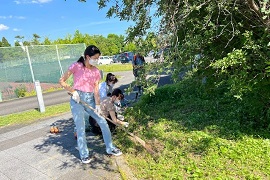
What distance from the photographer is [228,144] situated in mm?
3439

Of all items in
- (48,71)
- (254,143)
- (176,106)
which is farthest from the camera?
(48,71)

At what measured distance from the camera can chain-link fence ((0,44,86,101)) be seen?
41.9 feet

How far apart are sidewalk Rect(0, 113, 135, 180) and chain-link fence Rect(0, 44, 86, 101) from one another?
7.96 meters

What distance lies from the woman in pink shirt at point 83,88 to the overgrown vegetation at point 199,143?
2.33ft

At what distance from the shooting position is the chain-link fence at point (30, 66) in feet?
41.9

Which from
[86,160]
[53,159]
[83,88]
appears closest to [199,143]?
[86,160]

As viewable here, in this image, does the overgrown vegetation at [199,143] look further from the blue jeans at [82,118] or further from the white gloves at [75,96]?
the white gloves at [75,96]

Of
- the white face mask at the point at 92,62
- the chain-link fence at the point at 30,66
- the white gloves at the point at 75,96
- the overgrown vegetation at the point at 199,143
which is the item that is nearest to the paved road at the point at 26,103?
the chain-link fence at the point at 30,66

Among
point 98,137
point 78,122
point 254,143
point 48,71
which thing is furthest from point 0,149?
point 48,71

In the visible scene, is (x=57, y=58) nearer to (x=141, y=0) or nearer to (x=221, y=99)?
(x=221, y=99)

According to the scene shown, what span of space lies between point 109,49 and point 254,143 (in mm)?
46010

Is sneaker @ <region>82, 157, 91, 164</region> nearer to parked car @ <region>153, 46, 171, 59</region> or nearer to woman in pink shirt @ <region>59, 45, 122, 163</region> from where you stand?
woman in pink shirt @ <region>59, 45, 122, 163</region>

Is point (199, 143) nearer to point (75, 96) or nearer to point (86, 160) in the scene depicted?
point (86, 160)

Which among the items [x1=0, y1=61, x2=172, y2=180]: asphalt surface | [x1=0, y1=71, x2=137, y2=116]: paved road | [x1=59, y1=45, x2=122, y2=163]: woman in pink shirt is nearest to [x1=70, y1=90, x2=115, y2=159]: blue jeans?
[x1=59, y1=45, x2=122, y2=163]: woman in pink shirt
